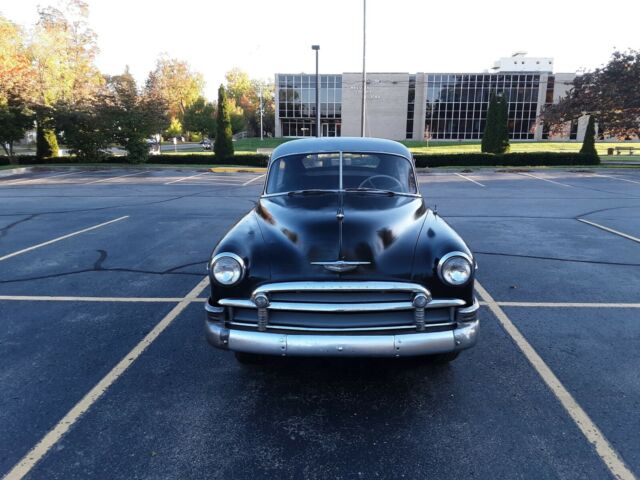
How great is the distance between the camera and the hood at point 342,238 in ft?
10.5

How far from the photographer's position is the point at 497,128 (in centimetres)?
3066

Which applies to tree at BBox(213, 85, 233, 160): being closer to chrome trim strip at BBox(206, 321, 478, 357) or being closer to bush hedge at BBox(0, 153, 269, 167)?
bush hedge at BBox(0, 153, 269, 167)

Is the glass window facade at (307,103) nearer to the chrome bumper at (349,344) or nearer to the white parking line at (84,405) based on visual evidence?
the white parking line at (84,405)

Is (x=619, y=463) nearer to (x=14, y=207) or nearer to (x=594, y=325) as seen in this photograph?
(x=594, y=325)

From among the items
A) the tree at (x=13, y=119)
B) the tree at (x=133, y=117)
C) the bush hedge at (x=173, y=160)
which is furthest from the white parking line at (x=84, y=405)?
the tree at (x=13, y=119)

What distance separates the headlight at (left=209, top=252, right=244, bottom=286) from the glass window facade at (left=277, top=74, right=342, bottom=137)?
213 ft

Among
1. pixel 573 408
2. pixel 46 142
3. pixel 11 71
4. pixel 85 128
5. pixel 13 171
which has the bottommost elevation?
pixel 13 171

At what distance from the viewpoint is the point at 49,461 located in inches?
107

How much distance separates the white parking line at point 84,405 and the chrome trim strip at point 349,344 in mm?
1175

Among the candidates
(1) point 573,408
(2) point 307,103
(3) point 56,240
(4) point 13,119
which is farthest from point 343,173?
(2) point 307,103

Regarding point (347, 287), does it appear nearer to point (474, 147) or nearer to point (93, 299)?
point (93, 299)

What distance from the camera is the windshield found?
15.4ft

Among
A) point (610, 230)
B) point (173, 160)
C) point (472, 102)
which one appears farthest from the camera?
point (472, 102)

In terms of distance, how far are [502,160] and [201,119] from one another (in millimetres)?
50346
